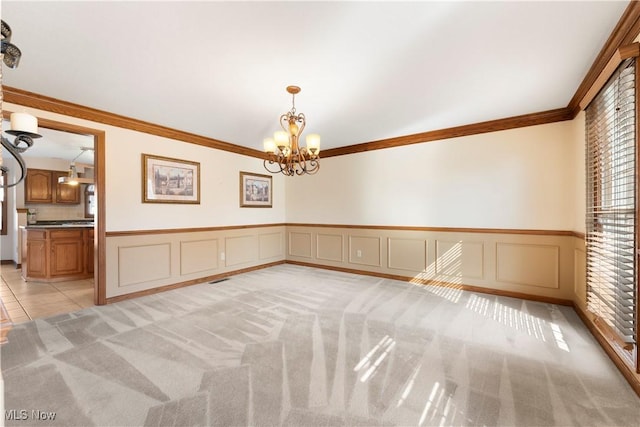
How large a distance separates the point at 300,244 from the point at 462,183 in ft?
10.6

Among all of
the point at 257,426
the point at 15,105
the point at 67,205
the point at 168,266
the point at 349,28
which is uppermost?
the point at 349,28

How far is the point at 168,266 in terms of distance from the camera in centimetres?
423

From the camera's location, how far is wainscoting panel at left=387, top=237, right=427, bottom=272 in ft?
14.8

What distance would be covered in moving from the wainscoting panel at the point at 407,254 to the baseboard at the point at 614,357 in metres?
1.91

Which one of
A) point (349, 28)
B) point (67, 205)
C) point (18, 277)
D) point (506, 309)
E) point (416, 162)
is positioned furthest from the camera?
point (67, 205)

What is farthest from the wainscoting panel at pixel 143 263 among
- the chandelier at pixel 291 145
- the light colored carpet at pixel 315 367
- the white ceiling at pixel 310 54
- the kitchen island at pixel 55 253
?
the chandelier at pixel 291 145

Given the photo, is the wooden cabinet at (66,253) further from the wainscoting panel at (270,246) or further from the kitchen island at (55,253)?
the wainscoting panel at (270,246)

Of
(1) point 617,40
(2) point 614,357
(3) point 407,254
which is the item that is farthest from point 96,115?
(2) point 614,357

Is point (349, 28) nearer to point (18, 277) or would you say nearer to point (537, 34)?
point (537, 34)

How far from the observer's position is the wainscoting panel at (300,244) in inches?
232

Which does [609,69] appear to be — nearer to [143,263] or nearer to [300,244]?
[300,244]

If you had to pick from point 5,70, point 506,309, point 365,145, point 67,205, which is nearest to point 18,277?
point 67,205

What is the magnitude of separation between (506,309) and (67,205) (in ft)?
29.1

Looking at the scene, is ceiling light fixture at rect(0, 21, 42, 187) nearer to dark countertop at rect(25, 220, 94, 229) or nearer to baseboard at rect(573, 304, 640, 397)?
baseboard at rect(573, 304, 640, 397)
